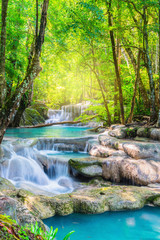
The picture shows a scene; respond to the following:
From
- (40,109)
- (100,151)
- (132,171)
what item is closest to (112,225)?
(132,171)

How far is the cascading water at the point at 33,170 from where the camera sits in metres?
6.14

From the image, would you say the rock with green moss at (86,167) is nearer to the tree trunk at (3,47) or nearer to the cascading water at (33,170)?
the cascading water at (33,170)

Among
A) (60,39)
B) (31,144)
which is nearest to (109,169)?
(31,144)

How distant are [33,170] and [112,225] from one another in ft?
12.2

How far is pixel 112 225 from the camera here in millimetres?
3898

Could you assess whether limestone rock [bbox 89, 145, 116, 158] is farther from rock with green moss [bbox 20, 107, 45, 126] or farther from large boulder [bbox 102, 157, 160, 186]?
rock with green moss [bbox 20, 107, 45, 126]

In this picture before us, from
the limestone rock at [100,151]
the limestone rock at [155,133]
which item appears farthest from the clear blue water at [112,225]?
the limestone rock at [155,133]

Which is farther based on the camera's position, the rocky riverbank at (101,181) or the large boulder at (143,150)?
the large boulder at (143,150)

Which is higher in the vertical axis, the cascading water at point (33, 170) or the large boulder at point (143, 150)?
the large boulder at point (143, 150)

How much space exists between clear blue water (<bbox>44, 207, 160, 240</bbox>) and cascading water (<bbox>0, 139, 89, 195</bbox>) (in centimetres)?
177

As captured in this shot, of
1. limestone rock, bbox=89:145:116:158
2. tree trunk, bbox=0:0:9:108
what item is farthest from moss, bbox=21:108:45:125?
tree trunk, bbox=0:0:9:108

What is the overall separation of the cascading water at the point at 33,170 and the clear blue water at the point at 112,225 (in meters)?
1.77

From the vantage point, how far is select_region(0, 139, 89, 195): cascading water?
6.14 metres

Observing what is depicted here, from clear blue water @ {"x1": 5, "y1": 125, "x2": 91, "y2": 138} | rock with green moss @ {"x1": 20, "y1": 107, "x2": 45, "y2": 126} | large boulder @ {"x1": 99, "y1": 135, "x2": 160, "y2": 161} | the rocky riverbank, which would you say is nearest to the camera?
the rocky riverbank
